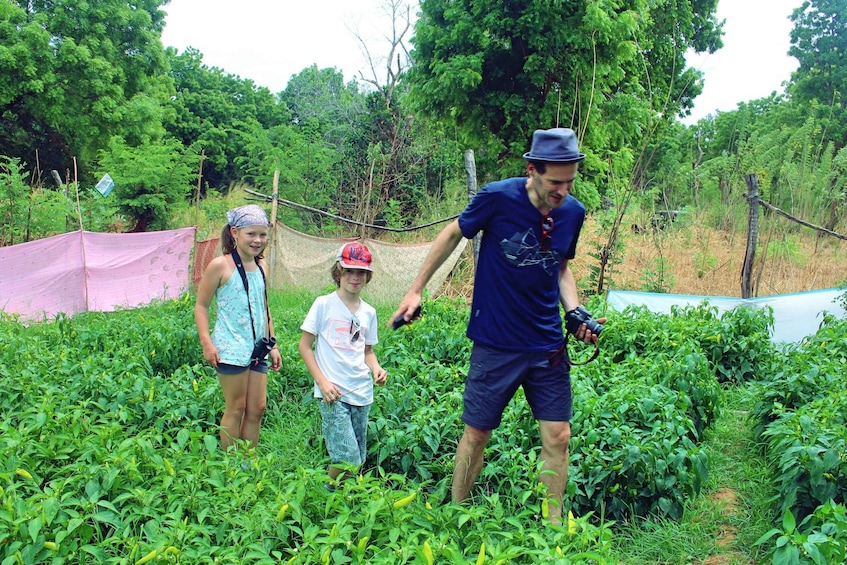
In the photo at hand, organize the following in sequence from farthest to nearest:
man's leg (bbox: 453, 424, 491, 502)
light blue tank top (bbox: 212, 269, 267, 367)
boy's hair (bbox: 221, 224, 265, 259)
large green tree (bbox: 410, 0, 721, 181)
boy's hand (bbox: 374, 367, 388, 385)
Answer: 1. large green tree (bbox: 410, 0, 721, 181)
2. boy's hair (bbox: 221, 224, 265, 259)
3. light blue tank top (bbox: 212, 269, 267, 367)
4. boy's hand (bbox: 374, 367, 388, 385)
5. man's leg (bbox: 453, 424, 491, 502)

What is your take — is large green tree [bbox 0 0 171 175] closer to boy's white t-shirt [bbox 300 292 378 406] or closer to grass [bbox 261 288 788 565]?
grass [bbox 261 288 788 565]

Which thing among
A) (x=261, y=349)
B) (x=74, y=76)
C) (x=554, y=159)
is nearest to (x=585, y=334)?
(x=554, y=159)

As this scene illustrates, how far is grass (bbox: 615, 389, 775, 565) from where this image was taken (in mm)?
3309

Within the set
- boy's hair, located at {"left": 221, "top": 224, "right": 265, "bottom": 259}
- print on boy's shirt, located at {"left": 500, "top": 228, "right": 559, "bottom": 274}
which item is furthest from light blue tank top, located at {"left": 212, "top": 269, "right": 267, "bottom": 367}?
print on boy's shirt, located at {"left": 500, "top": 228, "right": 559, "bottom": 274}

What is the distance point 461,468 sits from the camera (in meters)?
3.26

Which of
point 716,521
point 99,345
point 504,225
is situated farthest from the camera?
point 99,345

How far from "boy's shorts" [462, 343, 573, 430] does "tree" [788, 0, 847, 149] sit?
80.2ft

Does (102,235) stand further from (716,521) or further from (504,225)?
(716,521)

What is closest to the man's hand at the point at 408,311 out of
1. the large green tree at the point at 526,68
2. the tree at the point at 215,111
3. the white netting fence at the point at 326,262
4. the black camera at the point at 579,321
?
the black camera at the point at 579,321

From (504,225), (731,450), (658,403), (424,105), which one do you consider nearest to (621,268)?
(424,105)

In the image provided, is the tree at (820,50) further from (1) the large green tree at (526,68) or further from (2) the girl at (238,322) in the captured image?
(2) the girl at (238,322)

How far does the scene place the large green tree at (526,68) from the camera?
1055 centimetres

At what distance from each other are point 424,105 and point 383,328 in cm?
636

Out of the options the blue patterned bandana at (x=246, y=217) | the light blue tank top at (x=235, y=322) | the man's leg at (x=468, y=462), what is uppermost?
the blue patterned bandana at (x=246, y=217)
